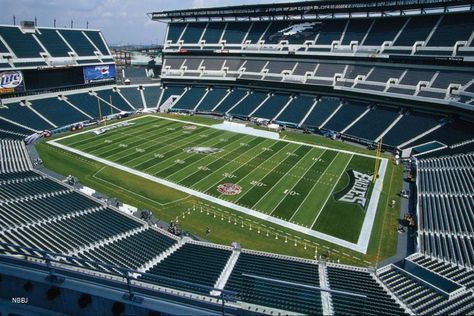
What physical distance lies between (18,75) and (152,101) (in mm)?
25717

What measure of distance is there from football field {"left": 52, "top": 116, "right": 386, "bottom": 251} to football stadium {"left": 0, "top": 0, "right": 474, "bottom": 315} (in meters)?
0.29

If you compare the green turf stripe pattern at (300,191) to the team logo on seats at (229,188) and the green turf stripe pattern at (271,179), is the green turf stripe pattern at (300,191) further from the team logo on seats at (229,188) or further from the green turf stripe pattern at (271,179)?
the team logo on seats at (229,188)

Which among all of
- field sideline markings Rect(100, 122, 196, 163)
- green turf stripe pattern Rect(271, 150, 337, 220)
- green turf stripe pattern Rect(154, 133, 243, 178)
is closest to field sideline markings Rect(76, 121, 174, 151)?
field sideline markings Rect(100, 122, 196, 163)

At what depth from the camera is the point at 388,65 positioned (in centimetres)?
5838

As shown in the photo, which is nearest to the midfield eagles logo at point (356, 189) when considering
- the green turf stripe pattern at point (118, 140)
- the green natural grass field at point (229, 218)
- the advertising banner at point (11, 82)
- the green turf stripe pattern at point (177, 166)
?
the green natural grass field at point (229, 218)

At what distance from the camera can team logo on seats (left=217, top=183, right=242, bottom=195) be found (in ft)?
116

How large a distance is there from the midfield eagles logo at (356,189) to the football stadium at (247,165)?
0.27 meters

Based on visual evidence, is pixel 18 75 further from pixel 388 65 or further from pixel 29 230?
pixel 388 65

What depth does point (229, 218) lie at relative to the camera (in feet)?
99.3

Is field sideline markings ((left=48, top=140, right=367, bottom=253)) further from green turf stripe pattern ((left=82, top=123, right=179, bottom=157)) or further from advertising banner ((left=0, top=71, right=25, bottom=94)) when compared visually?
advertising banner ((left=0, top=71, right=25, bottom=94))

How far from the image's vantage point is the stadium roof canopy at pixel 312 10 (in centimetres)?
5616

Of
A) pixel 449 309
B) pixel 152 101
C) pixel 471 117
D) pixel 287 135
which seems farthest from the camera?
pixel 152 101

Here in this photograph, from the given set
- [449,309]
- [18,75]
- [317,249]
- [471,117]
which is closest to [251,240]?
[317,249]

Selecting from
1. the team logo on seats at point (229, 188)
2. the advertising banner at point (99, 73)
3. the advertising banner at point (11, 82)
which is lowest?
the team logo on seats at point (229, 188)
